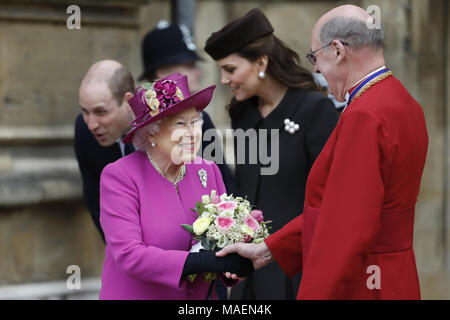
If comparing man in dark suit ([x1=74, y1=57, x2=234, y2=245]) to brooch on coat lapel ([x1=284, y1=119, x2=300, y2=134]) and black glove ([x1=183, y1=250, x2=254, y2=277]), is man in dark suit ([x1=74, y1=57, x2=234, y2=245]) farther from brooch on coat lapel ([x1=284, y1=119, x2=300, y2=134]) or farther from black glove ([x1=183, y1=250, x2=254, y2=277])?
black glove ([x1=183, y1=250, x2=254, y2=277])

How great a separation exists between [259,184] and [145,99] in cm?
132

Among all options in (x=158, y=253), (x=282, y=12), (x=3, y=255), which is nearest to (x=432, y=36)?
(x=282, y=12)

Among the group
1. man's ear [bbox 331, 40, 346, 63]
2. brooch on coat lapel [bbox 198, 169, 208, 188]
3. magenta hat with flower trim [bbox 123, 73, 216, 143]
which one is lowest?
brooch on coat lapel [bbox 198, 169, 208, 188]

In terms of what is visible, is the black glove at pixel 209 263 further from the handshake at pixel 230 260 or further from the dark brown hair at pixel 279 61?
the dark brown hair at pixel 279 61

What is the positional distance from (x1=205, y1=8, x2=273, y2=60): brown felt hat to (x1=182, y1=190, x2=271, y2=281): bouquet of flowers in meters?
1.21

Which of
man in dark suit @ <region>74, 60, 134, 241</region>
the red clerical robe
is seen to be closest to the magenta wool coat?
the red clerical robe

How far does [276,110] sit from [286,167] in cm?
34

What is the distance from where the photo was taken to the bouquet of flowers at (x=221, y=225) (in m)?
2.90

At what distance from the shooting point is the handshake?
2.85 meters

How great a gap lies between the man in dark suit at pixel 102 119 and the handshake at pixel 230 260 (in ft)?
3.66

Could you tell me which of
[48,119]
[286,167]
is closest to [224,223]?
[286,167]

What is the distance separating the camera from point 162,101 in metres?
2.94

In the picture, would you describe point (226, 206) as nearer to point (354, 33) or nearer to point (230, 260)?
point (230, 260)
